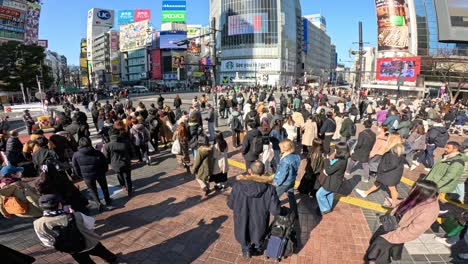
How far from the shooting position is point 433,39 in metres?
61.3

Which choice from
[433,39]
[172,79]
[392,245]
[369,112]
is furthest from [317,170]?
[172,79]

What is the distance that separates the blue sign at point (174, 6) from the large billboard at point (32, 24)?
160 feet

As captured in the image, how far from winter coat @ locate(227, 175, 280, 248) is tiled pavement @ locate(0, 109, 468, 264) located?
2.35 feet

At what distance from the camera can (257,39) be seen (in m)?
80.8

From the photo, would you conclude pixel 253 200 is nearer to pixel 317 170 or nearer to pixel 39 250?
pixel 317 170

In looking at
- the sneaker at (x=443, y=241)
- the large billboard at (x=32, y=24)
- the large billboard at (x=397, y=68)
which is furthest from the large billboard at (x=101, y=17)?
the sneaker at (x=443, y=241)

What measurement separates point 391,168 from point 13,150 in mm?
9648

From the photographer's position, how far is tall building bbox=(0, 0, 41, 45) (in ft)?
172

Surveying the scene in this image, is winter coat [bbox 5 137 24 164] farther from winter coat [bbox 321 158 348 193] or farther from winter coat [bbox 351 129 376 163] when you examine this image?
winter coat [bbox 351 129 376 163]

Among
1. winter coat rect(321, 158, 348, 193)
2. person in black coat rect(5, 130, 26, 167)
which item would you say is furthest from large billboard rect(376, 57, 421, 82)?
person in black coat rect(5, 130, 26, 167)

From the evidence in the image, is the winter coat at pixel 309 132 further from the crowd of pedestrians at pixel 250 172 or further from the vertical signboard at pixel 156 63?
the vertical signboard at pixel 156 63

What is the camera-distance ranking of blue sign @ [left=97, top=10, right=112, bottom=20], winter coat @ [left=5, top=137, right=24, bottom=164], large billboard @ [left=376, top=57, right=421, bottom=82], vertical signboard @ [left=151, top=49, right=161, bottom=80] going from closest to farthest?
winter coat @ [left=5, top=137, right=24, bottom=164], large billboard @ [left=376, top=57, right=421, bottom=82], vertical signboard @ [left=151, top=49, right=161, bottom=80], blue sign @ [left=97, top=10, right=112, bottom=20]

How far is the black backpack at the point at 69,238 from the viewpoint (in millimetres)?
3148

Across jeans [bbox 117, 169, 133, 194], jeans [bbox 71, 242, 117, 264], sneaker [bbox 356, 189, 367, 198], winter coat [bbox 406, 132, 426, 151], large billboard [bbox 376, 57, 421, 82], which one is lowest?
sneaker [bbox 356, 189, 367, 198]
